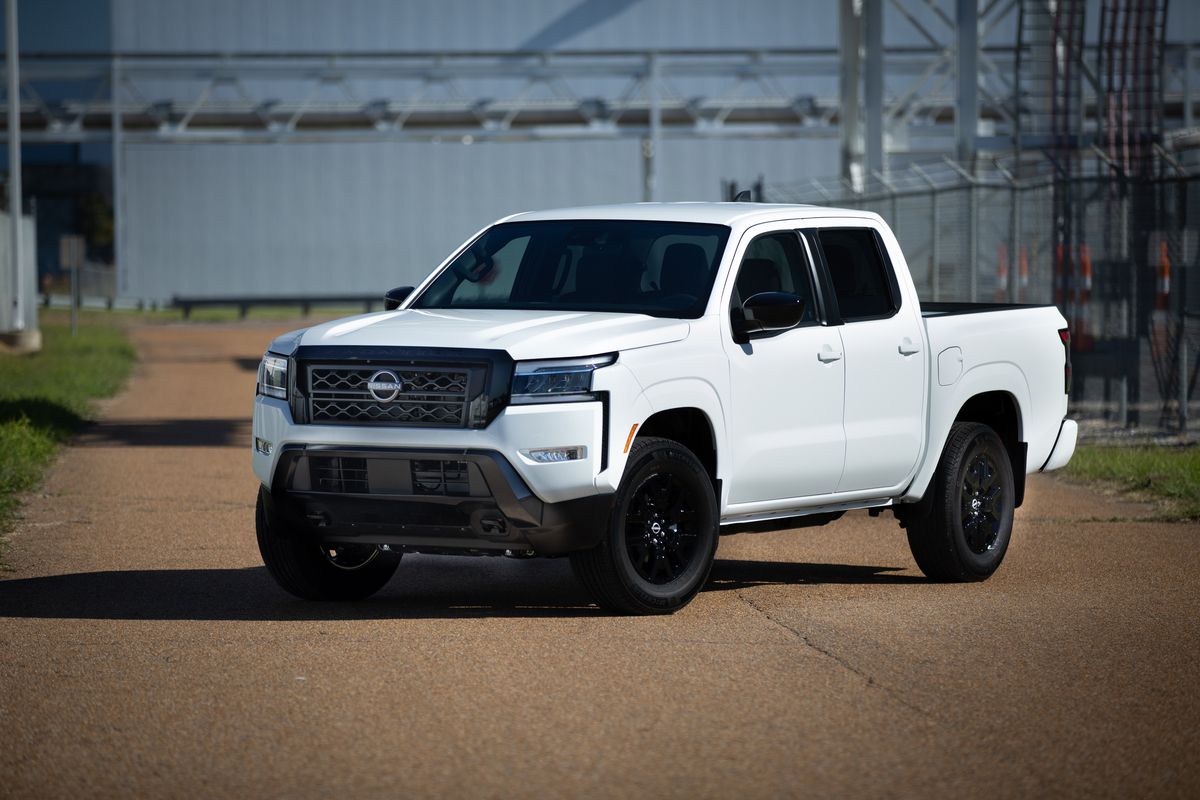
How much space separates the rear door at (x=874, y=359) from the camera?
382 inches

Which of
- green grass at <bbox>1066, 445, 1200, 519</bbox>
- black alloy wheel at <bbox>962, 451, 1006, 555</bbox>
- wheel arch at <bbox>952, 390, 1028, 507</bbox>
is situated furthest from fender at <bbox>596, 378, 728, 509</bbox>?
green grass at <bbox>1066, 445, 1200, 519</bbox>

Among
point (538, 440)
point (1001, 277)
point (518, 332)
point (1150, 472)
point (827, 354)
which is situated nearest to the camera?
point (538, 440)

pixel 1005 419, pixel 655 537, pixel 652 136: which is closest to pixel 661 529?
pixel 655 537

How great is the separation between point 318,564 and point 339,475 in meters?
0.85

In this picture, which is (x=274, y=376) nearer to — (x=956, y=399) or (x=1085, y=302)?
(x=956, y=399)

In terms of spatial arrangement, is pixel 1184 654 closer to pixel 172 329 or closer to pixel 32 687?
pixel 32 687

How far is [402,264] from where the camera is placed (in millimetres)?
60562

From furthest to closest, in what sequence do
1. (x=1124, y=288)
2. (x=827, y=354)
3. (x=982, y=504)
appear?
(x=1124, y=288), (x=982, y=504), (x=827, y=354)

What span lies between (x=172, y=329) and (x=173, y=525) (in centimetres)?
3735

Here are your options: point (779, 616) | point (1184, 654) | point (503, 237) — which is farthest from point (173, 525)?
point (1184, 654)

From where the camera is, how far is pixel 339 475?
859 cm

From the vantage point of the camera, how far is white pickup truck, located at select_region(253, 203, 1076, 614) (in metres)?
8.31

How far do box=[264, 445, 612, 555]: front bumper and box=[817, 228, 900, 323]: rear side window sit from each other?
2.25 metres

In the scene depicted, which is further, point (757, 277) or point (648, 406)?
point (757, 277)
